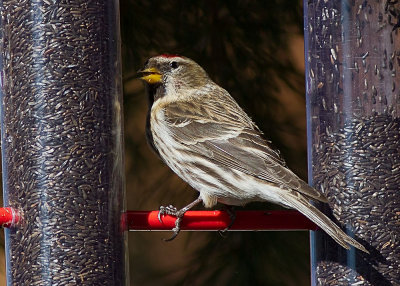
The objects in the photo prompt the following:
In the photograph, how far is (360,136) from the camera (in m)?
5.62

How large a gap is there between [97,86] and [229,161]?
0.73 m

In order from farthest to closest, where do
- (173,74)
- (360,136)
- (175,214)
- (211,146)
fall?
(173,74) → (211,146) → (360,136) → (175,214)

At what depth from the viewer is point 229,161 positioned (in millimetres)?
5816

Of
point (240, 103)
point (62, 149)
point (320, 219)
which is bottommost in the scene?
point (320, 219)

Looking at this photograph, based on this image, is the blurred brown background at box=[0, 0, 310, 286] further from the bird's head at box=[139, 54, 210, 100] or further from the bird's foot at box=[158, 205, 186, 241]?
the bird's foot at box=[158, 205, 186, 241]

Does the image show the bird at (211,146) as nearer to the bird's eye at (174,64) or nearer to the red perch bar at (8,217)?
the bird's eye at (174,64)

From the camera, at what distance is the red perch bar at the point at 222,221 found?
5.50 metres

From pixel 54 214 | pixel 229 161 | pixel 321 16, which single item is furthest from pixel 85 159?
pixel 321 16

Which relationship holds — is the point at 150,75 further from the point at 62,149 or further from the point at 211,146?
the point at 62,149

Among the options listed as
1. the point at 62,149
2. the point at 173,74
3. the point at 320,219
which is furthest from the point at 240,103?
the point at 62,149

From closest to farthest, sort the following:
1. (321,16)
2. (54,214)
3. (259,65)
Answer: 1. (54,214)
2. (321,16)
3. (259,65)

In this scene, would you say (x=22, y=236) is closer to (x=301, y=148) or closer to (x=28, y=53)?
(x=28, y=53)

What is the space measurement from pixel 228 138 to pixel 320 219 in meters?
0.74

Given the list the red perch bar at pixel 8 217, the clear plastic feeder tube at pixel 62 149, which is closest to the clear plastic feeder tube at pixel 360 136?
the clear plastic feeder tube at pixel 62 149
